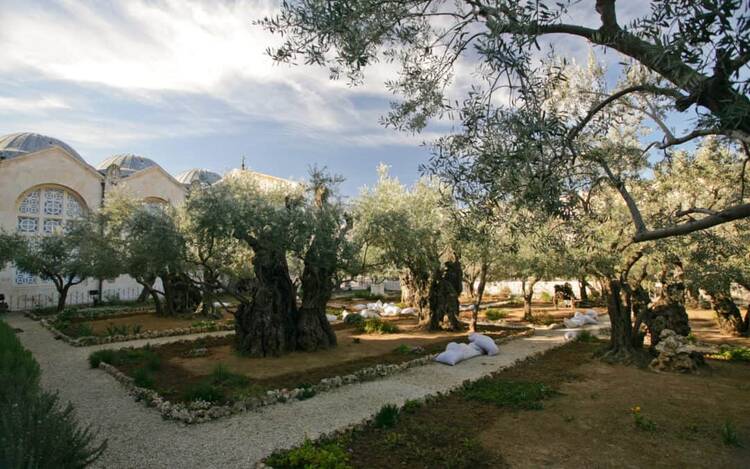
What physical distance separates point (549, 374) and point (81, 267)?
24833 mm

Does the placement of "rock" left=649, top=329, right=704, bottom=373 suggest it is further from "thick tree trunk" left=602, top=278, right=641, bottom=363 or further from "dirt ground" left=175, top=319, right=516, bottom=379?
"dirt ground" left=175, top=319, right=516, bottom=379

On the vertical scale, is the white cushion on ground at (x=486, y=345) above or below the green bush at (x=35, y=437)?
below

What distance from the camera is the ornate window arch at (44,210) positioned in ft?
102

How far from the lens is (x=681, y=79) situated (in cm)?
385

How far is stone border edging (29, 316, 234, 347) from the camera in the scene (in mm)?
15492

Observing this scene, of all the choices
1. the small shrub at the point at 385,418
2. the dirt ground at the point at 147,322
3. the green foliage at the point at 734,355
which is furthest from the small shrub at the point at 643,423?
the dirt ground at the point at 147,322

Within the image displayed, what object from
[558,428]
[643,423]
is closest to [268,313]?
[558,428]

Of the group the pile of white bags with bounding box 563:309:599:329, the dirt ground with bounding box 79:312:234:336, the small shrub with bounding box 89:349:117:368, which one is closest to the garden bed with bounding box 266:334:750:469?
the small shrub with bounding box 89:349:117:368

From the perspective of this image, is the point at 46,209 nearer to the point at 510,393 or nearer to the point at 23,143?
the point at 23,143

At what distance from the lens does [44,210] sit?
32344 millimetres

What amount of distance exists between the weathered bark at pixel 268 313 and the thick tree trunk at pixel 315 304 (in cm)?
40

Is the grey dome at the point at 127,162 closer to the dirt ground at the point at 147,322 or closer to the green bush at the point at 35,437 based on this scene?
the dirt ground at the point at 147,322

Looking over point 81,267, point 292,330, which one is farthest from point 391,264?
point 81,267

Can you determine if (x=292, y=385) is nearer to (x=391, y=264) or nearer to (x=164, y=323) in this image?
(x=391, y=264)
